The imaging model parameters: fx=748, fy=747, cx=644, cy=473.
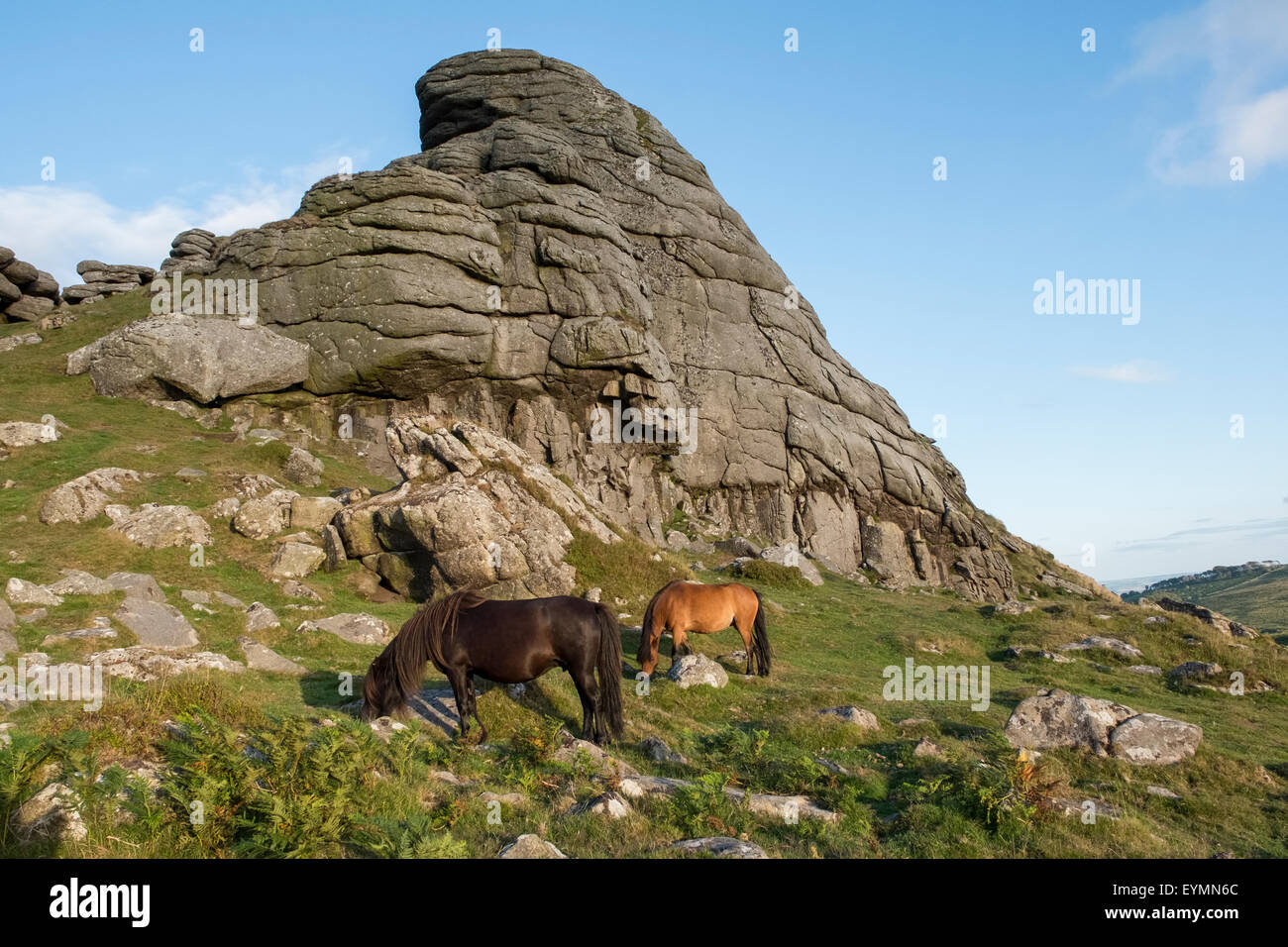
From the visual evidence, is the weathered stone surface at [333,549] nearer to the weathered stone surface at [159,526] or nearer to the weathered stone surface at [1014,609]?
the weathered stone surface at [159,526]

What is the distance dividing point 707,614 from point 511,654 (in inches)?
276

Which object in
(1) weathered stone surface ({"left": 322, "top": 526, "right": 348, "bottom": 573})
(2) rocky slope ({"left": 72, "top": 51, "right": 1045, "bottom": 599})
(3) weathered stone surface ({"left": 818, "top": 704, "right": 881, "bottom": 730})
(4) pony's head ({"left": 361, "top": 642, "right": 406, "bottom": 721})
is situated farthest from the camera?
(2) rocky slope ({"left": 72, "top": 51, "right": 1045, "bottom": 599})

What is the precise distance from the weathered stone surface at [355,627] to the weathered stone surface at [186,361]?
2148 cm

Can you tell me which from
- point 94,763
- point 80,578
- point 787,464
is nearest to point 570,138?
point 787,464

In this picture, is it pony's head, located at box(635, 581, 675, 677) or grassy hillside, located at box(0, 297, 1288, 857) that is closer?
grassy hillside, located at box(0, 297, 1288, 857)

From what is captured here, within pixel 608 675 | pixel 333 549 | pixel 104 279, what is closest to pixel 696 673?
pixel 608 675

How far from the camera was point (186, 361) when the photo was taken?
34.5 meters

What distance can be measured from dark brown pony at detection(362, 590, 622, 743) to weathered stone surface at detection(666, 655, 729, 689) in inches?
151

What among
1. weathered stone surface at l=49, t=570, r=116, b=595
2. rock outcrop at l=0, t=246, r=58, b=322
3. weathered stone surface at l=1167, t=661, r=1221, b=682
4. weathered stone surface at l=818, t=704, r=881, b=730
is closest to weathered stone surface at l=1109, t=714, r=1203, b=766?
weathered stone surface at l=818, t=704, r=881, b=730

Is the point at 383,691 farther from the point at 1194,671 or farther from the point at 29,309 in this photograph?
the point at 29,309

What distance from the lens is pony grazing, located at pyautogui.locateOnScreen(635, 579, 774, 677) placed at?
59.2 feet

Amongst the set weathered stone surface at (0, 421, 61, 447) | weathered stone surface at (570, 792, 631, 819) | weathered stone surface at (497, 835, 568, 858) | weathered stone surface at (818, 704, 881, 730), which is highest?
weathered stone surface at (0, 421, 61, 447)

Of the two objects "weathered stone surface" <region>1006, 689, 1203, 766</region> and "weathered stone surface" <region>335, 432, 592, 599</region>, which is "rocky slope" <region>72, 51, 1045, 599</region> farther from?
"weathered stone surface" <region>1006, 689, 1203, 766</region>
